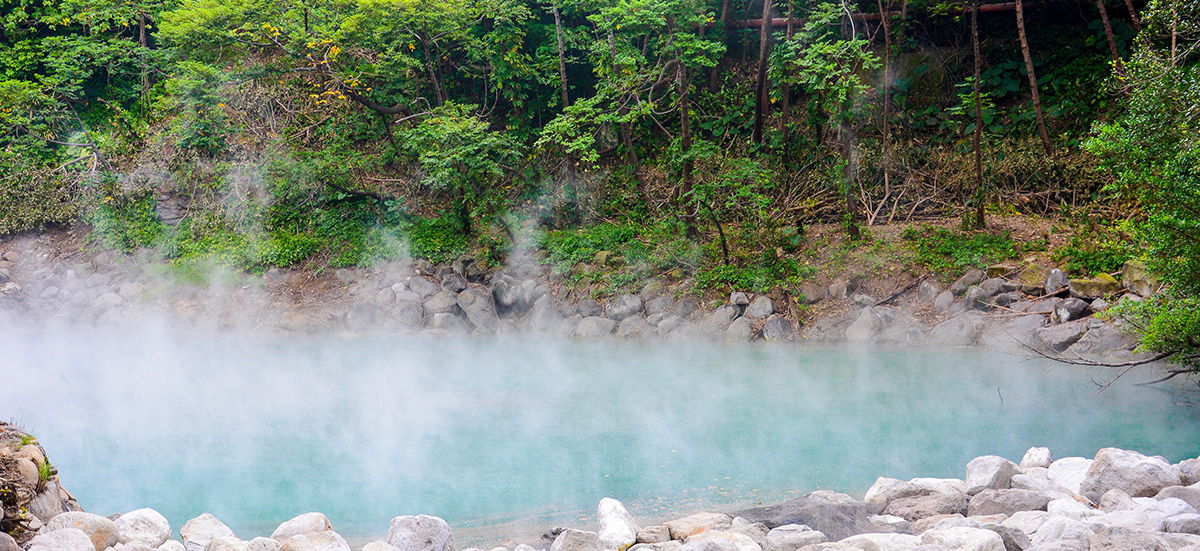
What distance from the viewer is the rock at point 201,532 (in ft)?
12.2

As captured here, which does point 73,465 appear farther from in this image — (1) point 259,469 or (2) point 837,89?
(2) point 837,89

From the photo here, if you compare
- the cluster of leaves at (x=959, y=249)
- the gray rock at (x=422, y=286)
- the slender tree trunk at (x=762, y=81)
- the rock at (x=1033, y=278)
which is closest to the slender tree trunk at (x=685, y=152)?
the slender tree trunk at (x=762, y=81)

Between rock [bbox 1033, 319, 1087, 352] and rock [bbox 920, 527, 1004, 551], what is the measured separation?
4.76m

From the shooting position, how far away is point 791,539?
356cm

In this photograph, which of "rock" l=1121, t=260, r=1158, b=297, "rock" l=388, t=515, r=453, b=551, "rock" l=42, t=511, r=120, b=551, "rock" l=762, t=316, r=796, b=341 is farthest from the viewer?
"rock" l=762, t=316, r=796, b=341

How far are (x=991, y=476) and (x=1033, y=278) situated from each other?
468cm

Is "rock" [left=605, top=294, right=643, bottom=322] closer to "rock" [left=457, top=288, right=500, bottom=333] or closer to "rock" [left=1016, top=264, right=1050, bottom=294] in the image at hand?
"rock" [left=457, top=288, right=500, bottom=333]

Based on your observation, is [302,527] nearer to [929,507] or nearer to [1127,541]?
[929,507]

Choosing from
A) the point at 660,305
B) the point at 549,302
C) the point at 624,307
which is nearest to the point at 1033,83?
the point at 660,305

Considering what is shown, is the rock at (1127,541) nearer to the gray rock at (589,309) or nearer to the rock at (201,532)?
the rock at (201,532)

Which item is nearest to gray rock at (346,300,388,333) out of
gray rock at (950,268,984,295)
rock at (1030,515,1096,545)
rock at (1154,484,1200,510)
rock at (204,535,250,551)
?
rock at (204,535,250,551)

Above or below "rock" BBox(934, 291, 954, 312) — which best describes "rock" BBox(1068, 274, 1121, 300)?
above

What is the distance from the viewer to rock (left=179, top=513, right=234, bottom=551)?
371cm

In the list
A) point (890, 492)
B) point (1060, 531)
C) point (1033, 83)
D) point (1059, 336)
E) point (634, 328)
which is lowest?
point (634, 328)
